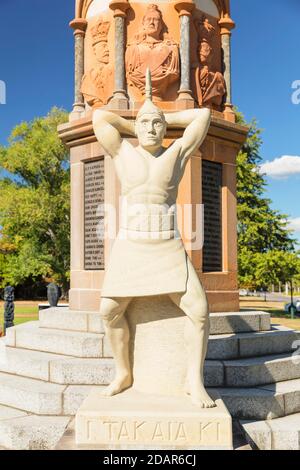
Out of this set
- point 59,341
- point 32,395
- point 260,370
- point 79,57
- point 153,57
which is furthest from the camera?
point 79,57

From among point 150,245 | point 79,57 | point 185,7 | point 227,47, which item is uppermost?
point 185,7

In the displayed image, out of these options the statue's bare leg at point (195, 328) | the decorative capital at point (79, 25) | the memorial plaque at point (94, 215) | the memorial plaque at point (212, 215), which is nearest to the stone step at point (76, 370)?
the statue's bare leg at point (195, 328)

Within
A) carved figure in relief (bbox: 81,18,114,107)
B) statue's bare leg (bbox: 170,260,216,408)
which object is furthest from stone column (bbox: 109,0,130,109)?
statue's bare leg (bbox: 170,260,216,408)

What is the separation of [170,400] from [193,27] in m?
6.82

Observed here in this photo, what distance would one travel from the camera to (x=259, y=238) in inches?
1051

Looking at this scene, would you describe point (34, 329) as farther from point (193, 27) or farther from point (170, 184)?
point (193, 27)

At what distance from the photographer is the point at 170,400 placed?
14.2 ft

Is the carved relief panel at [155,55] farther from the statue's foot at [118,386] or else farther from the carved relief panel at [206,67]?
the statue's foot at [118,386]

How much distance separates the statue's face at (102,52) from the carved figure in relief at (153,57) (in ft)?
1.90

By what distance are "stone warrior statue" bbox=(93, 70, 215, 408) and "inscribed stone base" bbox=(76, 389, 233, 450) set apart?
0.29 m

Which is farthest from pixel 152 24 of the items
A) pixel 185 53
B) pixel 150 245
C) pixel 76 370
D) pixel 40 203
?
pixel 40 203

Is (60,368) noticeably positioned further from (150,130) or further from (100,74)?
(100,74)

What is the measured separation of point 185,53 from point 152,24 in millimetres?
764
